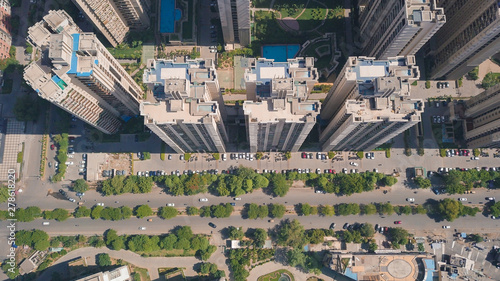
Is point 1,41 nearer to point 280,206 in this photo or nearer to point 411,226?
point 280,206

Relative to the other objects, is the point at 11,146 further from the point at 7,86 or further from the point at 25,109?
the point at 7,86

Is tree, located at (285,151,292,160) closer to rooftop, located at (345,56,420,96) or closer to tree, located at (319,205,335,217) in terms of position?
tree, located at (319,205,335,217)

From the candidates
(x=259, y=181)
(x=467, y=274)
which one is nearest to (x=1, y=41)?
(x=259, y=181)

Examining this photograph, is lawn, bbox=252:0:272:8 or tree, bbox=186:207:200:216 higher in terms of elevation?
lawn, bbox=252:0:272:8

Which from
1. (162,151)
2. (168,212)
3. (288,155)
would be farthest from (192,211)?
(288,155)

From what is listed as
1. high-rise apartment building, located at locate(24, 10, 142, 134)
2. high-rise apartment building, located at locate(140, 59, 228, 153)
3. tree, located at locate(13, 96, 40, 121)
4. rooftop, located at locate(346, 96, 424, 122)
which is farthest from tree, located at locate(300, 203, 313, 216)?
tree, located at locate(13, 96, 40, 121)

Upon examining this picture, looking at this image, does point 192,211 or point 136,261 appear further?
point 192,211
